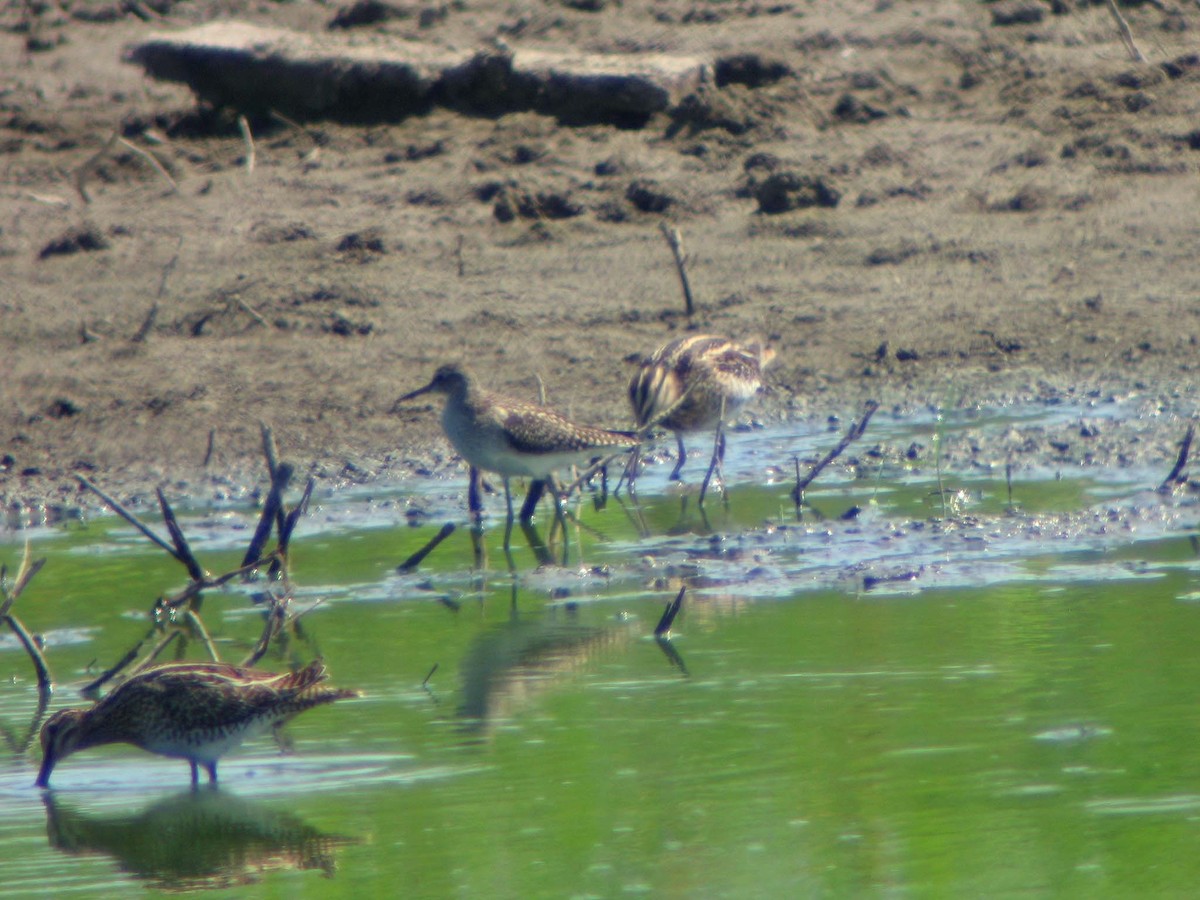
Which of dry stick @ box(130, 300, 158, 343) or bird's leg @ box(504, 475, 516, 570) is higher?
dry stick @ box(130, 300, 158, 343)

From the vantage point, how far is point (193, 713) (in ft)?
20.5

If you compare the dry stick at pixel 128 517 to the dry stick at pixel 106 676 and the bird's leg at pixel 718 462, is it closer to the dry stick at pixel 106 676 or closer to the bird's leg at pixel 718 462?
the dry stick at pixel 106 676

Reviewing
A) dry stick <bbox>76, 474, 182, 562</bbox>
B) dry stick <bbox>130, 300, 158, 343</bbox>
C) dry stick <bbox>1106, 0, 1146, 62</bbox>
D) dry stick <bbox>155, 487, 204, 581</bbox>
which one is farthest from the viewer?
dry stick <bbox>1106, 0, 1146, 62</bbox>

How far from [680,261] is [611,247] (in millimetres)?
1473

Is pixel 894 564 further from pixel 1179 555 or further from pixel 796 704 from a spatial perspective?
pixel 796 704

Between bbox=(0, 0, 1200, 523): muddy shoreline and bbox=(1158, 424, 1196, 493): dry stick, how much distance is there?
51 centimetres

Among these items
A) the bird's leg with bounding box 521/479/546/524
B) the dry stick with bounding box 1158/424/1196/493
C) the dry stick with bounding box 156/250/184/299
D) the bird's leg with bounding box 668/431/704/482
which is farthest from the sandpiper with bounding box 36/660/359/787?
the dry stick with bounding box 156/250/184/299

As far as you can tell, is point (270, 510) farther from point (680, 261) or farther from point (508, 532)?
point (680, 261)

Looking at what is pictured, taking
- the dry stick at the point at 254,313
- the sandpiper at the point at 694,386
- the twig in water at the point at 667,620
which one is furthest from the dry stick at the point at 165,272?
the twig in water at the point at 667,620

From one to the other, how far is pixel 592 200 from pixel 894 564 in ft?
18.0

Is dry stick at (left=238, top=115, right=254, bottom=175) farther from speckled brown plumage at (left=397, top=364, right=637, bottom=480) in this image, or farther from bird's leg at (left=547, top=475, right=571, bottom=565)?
bird's leg at (left=547, top=475, right=571, bottom=565)

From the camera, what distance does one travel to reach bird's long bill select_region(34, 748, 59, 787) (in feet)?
20.2

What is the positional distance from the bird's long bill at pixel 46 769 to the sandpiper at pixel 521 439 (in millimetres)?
3265

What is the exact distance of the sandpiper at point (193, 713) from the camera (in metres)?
6.25
